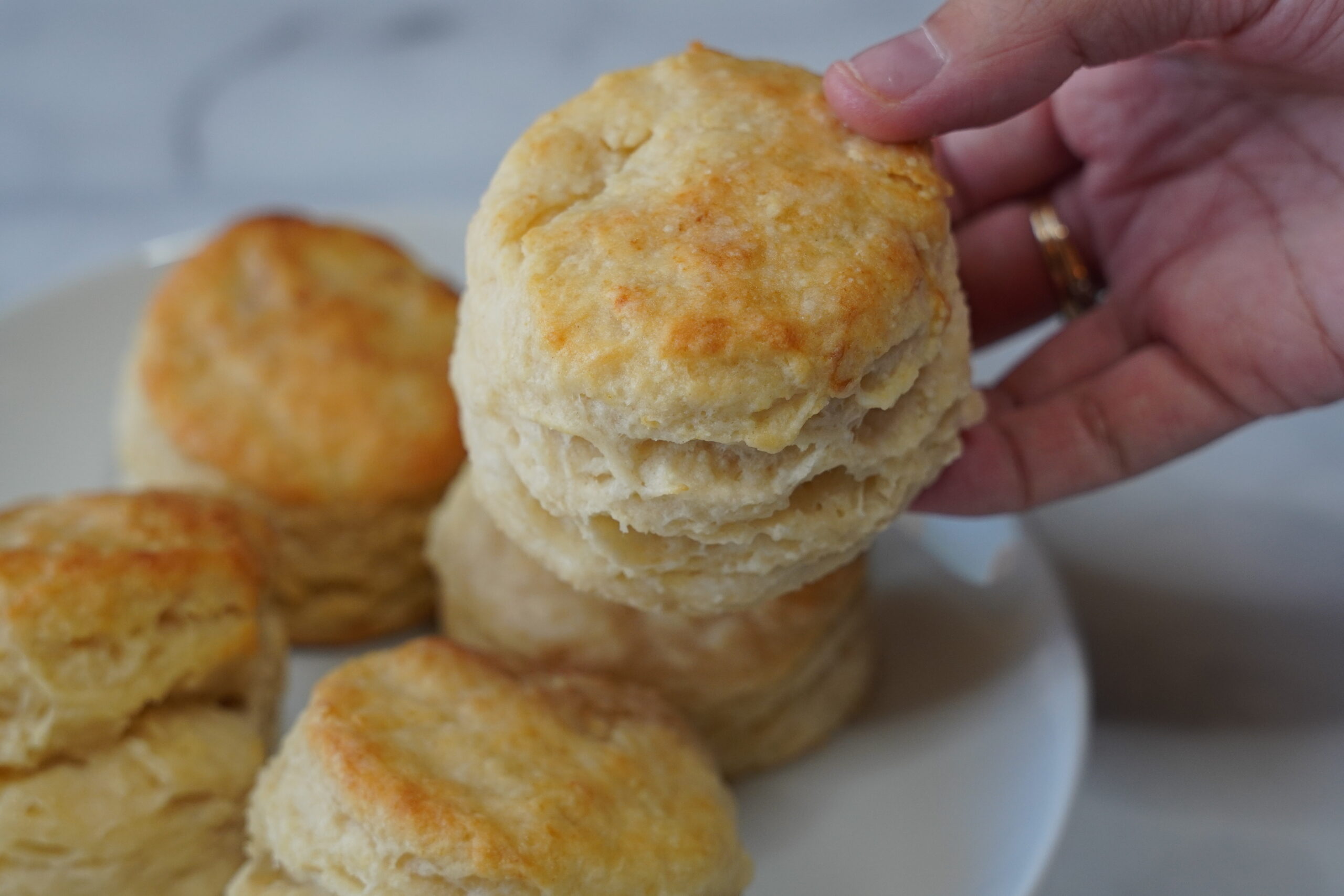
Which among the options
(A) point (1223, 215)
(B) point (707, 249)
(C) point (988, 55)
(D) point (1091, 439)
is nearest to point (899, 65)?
(C) point (988, 55)

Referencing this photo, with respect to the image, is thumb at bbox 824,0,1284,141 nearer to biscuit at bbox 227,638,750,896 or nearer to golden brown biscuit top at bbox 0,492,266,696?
biscuit at bbox 227,638,750,896

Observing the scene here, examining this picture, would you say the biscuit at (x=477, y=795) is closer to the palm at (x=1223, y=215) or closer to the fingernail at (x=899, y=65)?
the fingernail at (x=899, y=65)

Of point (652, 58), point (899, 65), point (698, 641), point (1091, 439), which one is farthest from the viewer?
A: point (652, 58)

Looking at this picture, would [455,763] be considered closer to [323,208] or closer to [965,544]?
[965,544]

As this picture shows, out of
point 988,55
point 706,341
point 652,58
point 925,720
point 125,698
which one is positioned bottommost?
point 925,720

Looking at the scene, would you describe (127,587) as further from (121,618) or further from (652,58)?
(652,58)

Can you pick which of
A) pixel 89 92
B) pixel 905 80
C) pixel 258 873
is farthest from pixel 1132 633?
pixel 89 92
